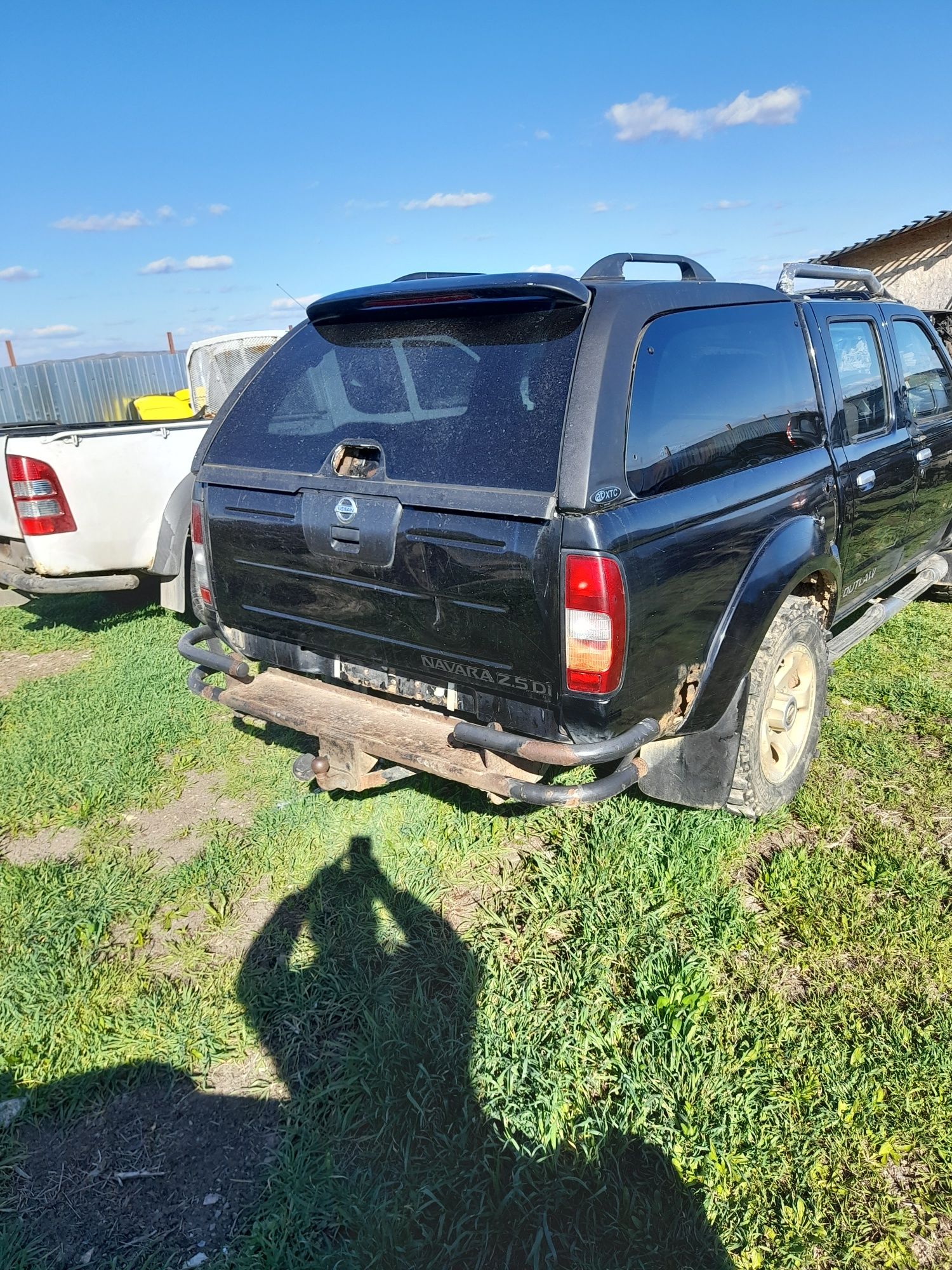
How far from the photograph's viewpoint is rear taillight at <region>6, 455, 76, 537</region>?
17.5 ft

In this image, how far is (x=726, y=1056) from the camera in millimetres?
2461

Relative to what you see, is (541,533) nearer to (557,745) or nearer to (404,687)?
(557,745)

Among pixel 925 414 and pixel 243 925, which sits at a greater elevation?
pixel 925 414

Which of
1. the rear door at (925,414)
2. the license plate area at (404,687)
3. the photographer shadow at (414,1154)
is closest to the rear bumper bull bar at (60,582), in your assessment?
the license plate area at (404,687)

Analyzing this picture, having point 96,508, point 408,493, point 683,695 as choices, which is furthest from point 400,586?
point 96,508

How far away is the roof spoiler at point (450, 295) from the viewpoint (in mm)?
2564

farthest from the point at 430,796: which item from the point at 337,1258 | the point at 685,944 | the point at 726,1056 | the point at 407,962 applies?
the point at 337,1258

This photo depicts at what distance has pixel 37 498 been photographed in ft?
17.7

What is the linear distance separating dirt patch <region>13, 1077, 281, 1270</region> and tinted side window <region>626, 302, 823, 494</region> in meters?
2.12

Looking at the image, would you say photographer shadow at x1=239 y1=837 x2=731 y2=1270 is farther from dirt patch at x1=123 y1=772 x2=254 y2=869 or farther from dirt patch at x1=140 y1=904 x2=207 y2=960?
dirt patch at x1=123 y1=772 x2=254 y2=869

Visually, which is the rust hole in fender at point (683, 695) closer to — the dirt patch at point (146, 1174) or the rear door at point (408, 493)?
the rear door at point (408, 493)

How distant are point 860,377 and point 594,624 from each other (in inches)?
101

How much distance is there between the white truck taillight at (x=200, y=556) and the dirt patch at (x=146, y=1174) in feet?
5.84

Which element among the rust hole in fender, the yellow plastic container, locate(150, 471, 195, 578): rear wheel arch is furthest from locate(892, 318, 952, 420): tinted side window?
the yellow plastic container
